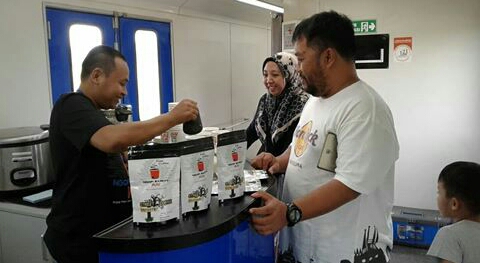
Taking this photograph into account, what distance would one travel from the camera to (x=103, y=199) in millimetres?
1430

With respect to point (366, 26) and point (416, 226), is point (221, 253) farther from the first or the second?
point (366, 26)

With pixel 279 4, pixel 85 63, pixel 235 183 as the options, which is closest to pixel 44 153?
pixel 85 63

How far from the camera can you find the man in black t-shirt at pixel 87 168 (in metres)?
1.31

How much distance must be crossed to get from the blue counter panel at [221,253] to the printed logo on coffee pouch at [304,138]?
0.35m

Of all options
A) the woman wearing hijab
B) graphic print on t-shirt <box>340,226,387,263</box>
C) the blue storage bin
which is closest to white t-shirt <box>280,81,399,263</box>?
graphic print on t-shirt <box>340,226,387,263</box>

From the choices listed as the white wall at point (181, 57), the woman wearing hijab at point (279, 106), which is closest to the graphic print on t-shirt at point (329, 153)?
the woman wearing hijab at point (279, 106)

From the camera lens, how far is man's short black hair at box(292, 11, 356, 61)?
4.50 feet

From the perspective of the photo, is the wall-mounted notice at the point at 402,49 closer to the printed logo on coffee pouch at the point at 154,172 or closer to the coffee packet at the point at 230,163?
the coffee packet at the point at 230,163

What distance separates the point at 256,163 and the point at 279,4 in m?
2.84

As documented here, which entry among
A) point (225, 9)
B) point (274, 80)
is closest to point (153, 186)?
point (274, 80)

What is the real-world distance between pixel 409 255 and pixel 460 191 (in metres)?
1.88

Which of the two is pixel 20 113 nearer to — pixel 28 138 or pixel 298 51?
pixel 28 138

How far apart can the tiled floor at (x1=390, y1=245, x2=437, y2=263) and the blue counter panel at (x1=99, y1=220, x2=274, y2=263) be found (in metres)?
2.40

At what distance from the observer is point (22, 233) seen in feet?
6.72
